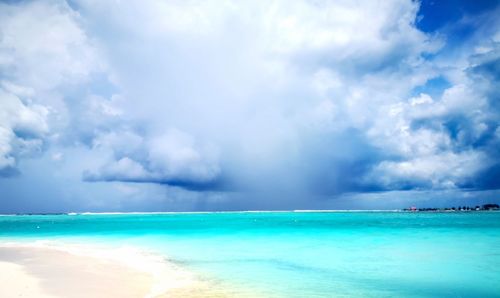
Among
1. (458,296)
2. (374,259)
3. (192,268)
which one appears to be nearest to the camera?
(458,296)

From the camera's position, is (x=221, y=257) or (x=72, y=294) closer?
(x=72, y=294)

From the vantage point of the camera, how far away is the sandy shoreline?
451 inches

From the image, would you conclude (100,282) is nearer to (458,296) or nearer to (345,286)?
(345,286)

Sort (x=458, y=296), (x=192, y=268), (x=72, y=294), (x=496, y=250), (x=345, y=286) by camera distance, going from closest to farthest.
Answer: (x=72, y=294), (x=458, y=296), (x=345, y=286), (x=192, y=268), (x=496, y=250)

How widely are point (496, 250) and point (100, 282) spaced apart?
80.3 ft

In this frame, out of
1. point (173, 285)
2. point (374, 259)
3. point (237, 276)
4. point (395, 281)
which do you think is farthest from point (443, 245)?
point (173, 285)

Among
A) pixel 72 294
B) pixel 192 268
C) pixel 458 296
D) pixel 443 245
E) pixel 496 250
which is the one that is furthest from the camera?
pixel 443 245

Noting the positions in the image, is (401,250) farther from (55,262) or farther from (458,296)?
(55,262)

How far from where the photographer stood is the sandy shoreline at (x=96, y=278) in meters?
11.4

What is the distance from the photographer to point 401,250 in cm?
2458

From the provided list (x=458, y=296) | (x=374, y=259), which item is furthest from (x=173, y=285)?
(x=374, y=259)

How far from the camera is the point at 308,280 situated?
587 inches

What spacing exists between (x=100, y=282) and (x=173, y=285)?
2.64 meters

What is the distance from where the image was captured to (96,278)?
1366cm
